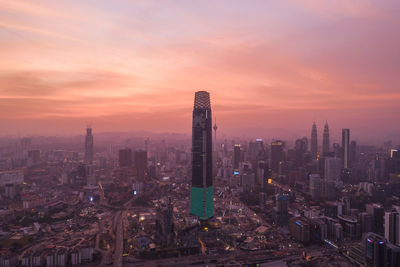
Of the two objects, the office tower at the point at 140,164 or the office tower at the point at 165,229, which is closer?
the office tower at the point at 165,229

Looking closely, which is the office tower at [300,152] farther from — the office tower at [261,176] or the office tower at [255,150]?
the office tower at [261,176]

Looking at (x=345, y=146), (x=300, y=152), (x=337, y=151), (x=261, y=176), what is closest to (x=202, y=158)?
(x=261, y=176)

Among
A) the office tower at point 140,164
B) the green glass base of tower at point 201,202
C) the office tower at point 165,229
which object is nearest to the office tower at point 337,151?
the office tower at point 140,164

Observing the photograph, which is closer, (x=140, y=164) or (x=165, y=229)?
(x=165, y=229)

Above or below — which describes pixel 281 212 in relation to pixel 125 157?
below

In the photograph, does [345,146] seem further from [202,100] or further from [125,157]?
[125,157]

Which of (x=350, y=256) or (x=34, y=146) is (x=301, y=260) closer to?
(x=350, y=256)

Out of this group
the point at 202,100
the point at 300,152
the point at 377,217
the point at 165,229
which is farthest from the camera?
the point at 300,152
